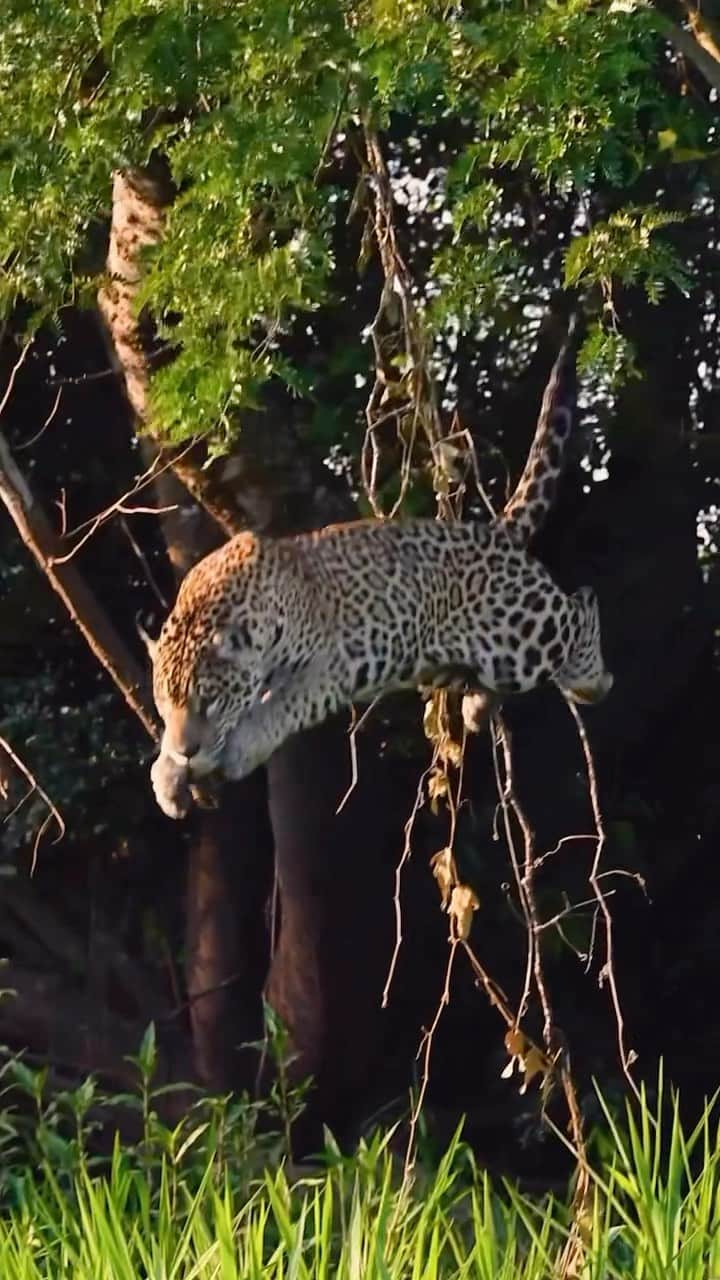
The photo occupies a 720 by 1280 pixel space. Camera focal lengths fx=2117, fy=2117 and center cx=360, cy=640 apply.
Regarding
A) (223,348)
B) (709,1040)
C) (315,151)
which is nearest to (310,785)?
(709,1040)

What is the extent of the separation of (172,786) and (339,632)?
0.39m

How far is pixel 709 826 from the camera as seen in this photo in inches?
248

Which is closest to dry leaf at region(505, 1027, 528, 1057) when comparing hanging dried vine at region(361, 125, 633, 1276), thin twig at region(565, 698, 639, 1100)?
hanging dried vine at region(361, 125, 633, 1276)

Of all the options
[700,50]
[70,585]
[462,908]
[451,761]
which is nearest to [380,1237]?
[462,908]

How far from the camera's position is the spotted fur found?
308 centimetres

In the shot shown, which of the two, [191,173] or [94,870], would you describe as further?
[94,870]

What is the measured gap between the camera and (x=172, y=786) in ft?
9.96

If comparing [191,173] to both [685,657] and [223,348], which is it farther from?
[685,657]

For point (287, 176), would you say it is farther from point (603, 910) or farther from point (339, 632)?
point (603, 910)

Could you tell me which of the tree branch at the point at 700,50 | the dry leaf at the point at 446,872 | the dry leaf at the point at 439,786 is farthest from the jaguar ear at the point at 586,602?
the tree branch at the point at 700,50

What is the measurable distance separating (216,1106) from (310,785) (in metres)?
1.19

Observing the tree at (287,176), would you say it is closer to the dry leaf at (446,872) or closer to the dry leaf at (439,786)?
the dry leaf at (439,786)

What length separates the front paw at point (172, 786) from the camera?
303cm

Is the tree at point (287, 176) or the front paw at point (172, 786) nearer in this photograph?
the tree at point (287, 176)
